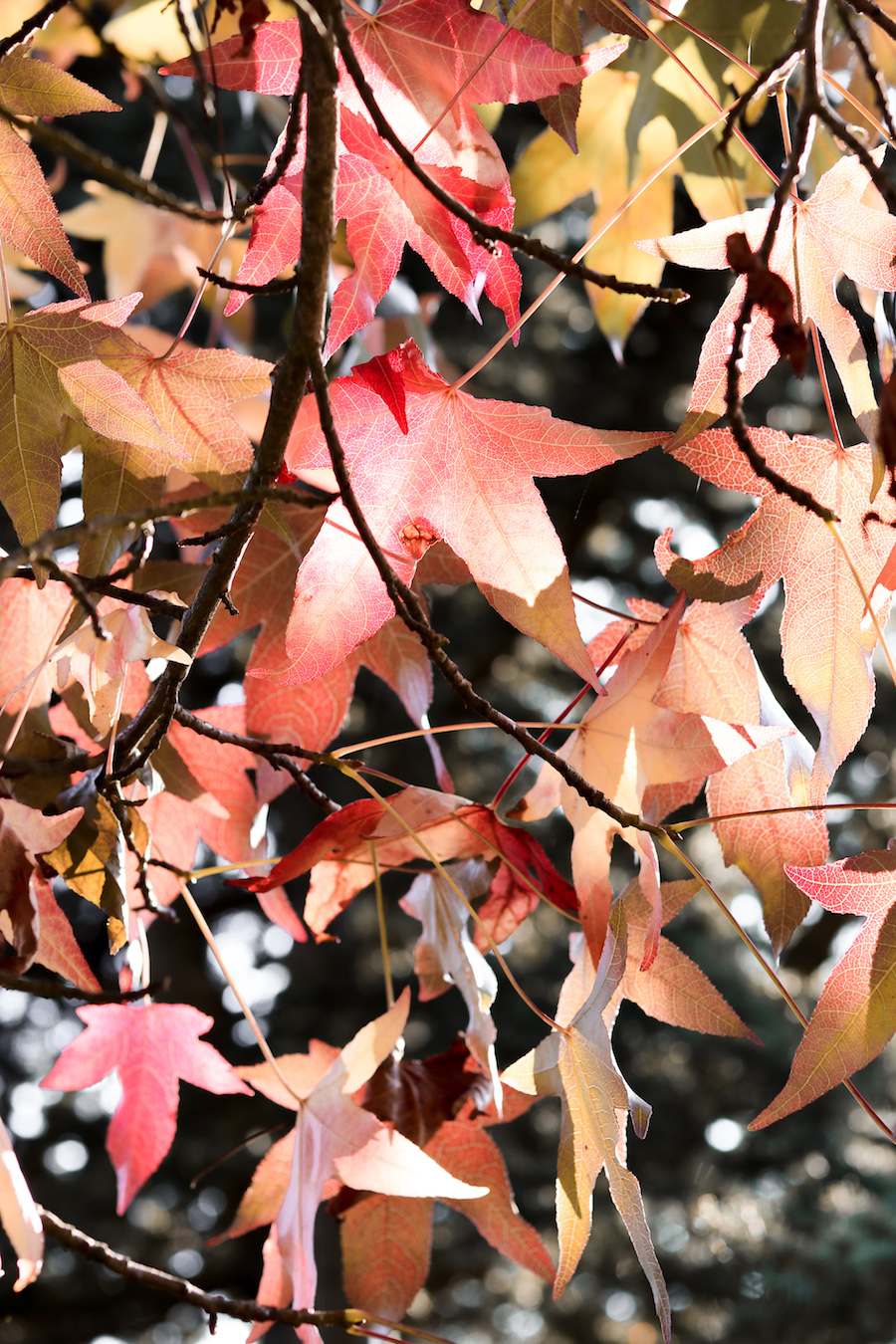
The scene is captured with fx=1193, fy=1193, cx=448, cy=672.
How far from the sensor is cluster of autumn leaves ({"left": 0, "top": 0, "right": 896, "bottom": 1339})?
481 mm

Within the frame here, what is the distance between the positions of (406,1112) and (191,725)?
0.24m

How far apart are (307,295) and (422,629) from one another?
0.12 meters

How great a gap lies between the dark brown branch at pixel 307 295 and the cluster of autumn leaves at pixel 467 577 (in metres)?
0.05

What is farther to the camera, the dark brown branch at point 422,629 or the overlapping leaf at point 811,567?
the overlapping leaf at point 811,567

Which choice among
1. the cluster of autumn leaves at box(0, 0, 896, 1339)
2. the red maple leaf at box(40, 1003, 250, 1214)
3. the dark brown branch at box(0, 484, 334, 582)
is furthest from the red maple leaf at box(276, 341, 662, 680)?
the red maple leaf at box(40, 1003, 250, 1214)

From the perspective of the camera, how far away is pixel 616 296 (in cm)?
80

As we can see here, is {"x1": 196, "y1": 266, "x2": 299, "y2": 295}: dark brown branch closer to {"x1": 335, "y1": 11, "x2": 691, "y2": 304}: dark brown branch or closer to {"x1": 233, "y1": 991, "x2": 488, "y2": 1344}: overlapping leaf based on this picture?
{"x1": 335, "y1": 11, "x2": 691, "y2": 304}: dark brown branch

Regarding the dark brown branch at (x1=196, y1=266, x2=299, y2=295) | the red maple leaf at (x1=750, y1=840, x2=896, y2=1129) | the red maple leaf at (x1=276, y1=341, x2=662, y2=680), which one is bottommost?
the red maple leaf at (x1=750, y1=840, x2=896, y2=1129)

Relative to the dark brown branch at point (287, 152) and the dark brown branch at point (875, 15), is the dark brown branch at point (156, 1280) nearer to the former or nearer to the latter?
the dark brown branch at point (287, 152)

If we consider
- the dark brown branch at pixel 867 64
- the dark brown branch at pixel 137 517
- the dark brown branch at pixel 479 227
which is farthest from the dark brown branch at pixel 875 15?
the dark brown branch at pixel 137 517

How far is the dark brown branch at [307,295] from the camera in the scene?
0.39 meters

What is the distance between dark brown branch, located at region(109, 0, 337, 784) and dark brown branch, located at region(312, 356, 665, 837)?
0.5 inches

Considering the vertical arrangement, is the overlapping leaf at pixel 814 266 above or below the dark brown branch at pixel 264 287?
below

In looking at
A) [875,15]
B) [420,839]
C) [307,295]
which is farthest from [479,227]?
[420,839]
